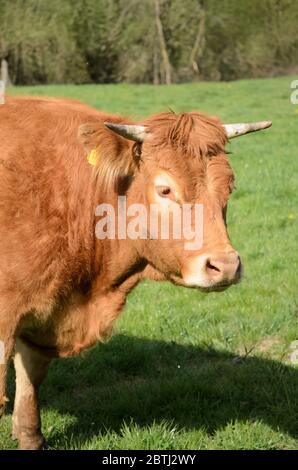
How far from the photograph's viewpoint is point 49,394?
5.28 m

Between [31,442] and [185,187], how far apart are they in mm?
2051

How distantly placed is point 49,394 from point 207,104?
15.2 metres

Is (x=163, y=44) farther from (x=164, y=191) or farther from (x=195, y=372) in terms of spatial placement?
(x=164, y=191)

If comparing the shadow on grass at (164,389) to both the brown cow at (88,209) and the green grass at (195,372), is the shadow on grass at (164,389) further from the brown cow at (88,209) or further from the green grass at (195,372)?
the brown cow at (88,209)

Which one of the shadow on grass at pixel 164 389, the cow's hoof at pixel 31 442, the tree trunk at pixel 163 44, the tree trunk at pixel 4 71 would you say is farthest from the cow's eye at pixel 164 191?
the tree trunk at pixel 4 71

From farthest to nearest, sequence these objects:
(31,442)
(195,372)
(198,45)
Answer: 1. (198,45)
2. (195,372)
3. (31,442)

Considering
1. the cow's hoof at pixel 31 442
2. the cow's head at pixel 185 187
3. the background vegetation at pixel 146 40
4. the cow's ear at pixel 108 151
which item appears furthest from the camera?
the background vegetation at pixel 146 40

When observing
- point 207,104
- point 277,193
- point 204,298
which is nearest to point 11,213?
point 204,298

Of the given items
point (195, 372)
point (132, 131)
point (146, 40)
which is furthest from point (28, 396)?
point (146, 40)

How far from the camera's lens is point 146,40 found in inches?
1383

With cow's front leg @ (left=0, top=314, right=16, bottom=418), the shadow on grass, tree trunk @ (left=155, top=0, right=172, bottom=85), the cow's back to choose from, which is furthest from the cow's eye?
tree trunk @ (left=155, top=0, right=172, bottom=85)

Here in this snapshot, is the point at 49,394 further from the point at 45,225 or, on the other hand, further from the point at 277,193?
the point at 277,193

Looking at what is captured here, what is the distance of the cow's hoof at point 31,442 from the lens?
450 cm

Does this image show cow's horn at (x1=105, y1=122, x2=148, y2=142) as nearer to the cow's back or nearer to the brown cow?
the brown cow
